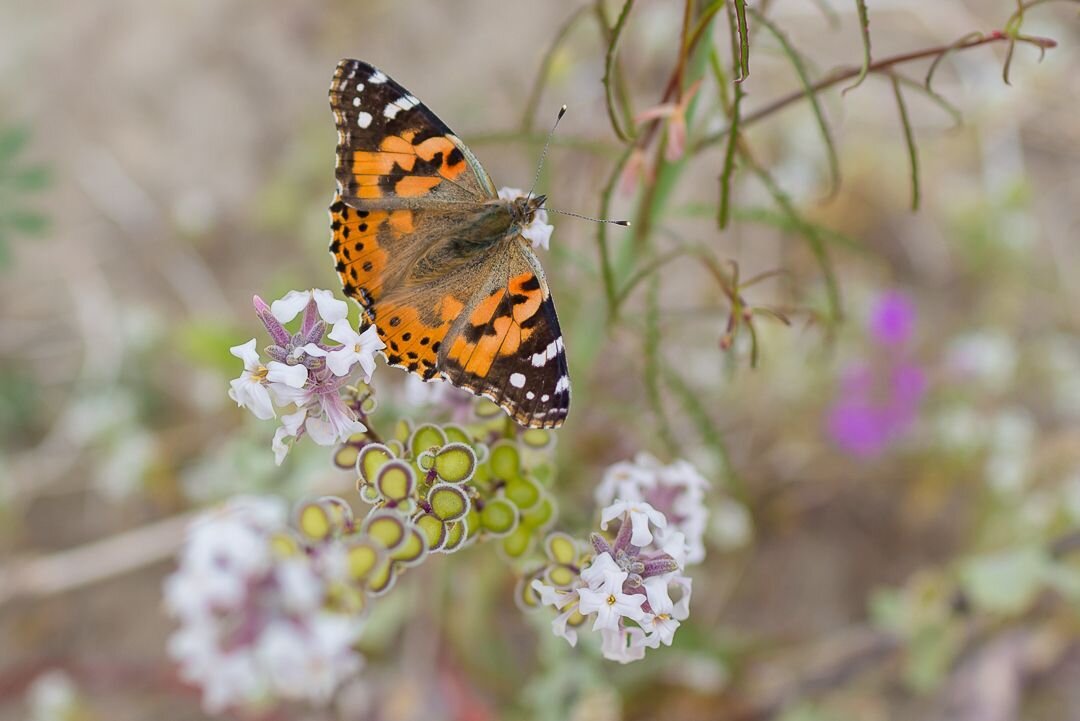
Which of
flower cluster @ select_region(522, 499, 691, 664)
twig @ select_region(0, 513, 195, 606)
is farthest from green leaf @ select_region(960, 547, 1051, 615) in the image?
twig @ select_region(0, 513, 195, 606)

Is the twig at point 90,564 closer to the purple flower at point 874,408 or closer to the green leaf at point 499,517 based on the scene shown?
the green leaf at point 499,517

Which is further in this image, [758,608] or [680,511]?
[758,608]

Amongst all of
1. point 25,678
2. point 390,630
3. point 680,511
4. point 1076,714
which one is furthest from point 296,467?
point 1076,714

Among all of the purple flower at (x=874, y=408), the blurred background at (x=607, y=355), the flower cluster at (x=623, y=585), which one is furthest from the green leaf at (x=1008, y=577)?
the flower cluster at (x=623, y=585)

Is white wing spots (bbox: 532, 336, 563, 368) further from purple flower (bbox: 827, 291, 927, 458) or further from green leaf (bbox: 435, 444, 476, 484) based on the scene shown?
purple flower (bbox: 827, 291, 927, 458)

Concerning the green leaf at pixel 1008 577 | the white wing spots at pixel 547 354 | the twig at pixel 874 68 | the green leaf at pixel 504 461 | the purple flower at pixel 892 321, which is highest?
→ the purple flower at pixel 892 321

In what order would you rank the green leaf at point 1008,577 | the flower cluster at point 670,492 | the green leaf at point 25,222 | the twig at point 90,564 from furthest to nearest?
the twig at point 90,564
the green leaf at point 25,222
the green leaf at point 1008,577
the flower cluster at point 670,492

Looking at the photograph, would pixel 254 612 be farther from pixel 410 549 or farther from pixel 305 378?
pixel 305 378

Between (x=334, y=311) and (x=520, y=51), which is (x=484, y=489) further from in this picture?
(x=520, y=51)
